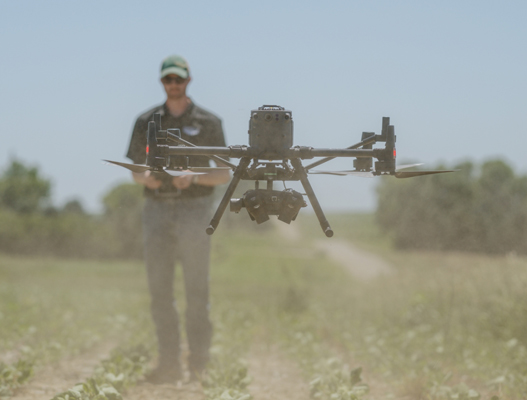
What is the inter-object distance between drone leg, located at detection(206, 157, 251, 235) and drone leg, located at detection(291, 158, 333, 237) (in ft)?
0.65

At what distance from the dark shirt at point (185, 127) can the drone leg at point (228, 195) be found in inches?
54.1

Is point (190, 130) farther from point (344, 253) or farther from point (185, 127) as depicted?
point (344, 253)

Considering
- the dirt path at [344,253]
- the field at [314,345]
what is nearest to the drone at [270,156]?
the field at [314,345]

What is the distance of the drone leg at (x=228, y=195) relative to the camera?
7.79 feet

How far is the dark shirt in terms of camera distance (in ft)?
12.9

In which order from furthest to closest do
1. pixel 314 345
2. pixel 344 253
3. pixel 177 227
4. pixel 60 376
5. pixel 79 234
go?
pixel 79 234
pixel 344 253
pixel 314 345
pixel 60 376
pixel 177 227

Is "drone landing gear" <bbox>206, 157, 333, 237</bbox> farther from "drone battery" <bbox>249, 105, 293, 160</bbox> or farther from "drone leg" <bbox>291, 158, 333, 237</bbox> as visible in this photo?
"drone battery" <bbox>249, 105, 293, 160</bbox>

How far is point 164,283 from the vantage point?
175 inches

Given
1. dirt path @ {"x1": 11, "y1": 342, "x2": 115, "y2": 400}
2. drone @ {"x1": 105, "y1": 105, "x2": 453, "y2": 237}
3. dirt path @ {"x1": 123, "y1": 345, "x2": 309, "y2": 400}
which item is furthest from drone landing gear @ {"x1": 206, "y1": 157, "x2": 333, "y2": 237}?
dirt path @ {"x1": 11, "y1": 342, "x2": 115, "y2": 400}

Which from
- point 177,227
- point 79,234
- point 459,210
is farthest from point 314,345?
point 79,234

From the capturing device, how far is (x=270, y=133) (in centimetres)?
248

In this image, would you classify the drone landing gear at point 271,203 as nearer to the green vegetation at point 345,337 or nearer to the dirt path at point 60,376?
the green vegetation at point 345,337

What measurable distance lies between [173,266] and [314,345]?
192 cm

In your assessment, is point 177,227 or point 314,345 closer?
point 177,227
